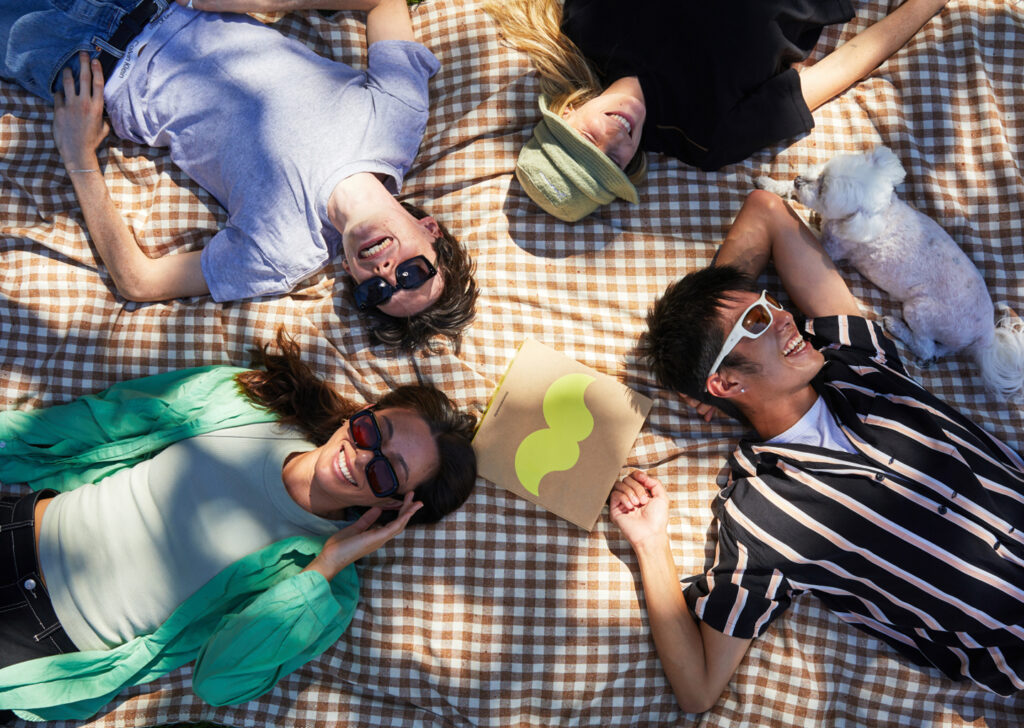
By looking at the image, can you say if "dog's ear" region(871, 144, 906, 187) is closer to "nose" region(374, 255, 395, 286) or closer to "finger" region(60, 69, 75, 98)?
"nose" region(374, 255, 395, 286)

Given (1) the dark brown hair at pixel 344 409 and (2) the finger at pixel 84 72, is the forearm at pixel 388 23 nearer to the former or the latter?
(2) the finger at pixel 84 72

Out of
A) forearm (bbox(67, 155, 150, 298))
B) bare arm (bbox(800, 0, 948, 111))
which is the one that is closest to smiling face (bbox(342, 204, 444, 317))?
forearm (bbox(67, 155, 150, 298))

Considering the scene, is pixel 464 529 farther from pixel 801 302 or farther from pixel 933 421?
pixel 933 421

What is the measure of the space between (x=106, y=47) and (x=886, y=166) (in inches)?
143

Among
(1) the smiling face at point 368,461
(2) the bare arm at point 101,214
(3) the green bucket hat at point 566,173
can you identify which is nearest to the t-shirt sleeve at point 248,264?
(2) the bare arm at point 101,214

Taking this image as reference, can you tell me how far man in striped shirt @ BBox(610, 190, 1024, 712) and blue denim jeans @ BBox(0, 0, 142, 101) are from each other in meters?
2.99

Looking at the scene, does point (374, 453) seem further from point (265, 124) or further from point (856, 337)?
point (856, 337)

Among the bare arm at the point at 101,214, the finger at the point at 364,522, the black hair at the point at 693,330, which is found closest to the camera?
the black hair at the point at 693,330

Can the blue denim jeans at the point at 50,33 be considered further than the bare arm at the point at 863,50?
No

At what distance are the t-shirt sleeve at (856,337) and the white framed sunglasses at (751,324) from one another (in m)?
0.38

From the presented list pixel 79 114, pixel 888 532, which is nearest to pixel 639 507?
pixel 888 532

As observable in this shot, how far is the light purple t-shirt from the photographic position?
3.15 meters

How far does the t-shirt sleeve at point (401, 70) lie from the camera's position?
328 centimetres

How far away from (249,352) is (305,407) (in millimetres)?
440
